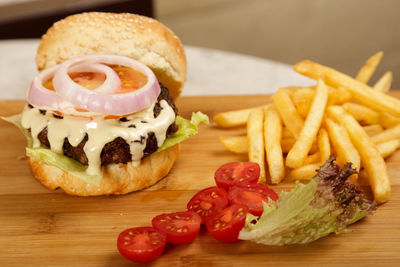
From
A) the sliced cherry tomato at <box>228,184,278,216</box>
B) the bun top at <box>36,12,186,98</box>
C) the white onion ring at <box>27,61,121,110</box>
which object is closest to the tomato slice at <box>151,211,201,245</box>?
the sliced cherry tomato at <box>228,184,278,216</box>

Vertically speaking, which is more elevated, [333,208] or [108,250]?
[333,208]

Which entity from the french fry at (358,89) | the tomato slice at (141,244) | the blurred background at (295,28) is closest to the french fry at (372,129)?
the french fry at (358,89)

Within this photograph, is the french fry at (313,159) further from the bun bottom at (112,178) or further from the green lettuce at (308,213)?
the bun bottom at (112,178)

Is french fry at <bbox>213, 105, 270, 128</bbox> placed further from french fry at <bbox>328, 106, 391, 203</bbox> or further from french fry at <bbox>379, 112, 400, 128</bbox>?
french fry at <bbox>379, 112, 400, 128</bbox>

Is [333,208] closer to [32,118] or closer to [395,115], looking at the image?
[395,115]

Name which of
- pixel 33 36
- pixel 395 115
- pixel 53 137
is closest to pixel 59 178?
pixel 53 137

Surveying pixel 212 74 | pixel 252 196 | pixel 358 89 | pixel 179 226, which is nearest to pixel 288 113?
pixel 358 89
